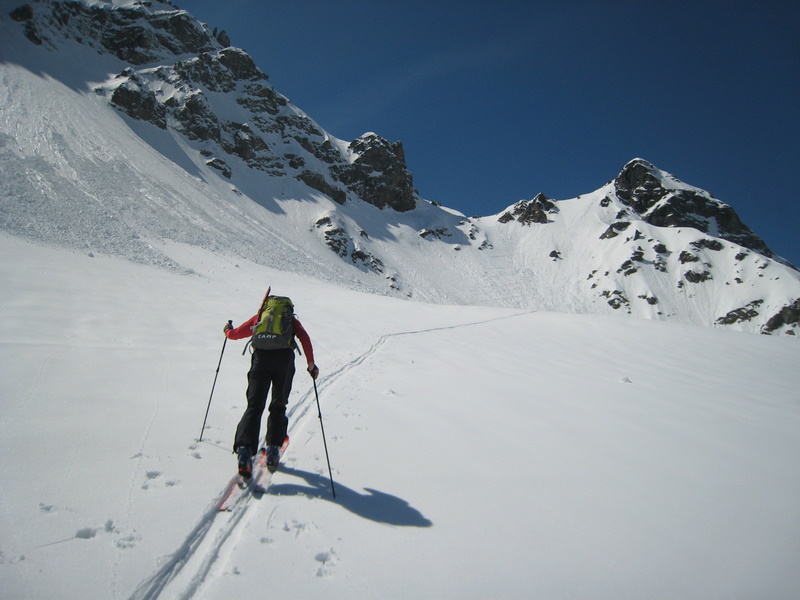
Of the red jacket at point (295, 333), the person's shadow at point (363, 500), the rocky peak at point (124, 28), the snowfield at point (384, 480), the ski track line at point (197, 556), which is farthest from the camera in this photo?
the rocky peak at point (124, 28)

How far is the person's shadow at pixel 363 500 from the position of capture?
3223 mm

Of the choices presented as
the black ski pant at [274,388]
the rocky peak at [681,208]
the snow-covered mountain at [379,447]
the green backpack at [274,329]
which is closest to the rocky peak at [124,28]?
the snow-covered mountain at [379,447]

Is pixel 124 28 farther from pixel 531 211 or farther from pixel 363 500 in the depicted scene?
pixel 363 500

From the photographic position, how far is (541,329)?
1596cm

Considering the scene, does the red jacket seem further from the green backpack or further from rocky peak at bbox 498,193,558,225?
rocky peak at bbox 498,193,558,225

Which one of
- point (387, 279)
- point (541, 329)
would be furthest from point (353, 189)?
point (541, 329)

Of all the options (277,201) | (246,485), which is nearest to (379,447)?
(246,485)

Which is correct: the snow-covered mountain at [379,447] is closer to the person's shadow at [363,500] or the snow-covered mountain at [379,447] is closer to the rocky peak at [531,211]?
the person's shadow at [363,500]

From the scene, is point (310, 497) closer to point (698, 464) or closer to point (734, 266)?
point (698, 464)

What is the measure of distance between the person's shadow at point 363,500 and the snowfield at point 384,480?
3cm

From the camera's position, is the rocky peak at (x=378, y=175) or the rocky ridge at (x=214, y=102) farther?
the rocky peak at (x=378, y=175)

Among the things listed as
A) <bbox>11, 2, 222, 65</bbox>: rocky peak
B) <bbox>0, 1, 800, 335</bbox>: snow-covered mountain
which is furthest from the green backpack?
<bbox>11, 2, 222, 65</bbox>: rocky peak

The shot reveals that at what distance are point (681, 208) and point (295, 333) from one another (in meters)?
134

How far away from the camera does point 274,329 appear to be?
166 inches
